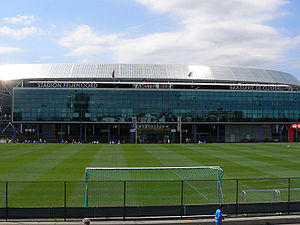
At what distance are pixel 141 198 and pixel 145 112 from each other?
7288 cm

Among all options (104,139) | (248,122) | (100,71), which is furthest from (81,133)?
(248,122)

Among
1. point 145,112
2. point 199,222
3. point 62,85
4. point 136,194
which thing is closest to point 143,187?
point 136,194

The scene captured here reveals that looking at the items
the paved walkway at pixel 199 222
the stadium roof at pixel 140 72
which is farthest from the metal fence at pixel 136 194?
the stadium roof at pixel 140 72

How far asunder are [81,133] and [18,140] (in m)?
16.6

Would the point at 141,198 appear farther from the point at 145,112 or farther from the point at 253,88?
the point at 253,88

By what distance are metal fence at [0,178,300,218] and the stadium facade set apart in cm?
6651

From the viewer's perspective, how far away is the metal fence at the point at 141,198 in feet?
54.9

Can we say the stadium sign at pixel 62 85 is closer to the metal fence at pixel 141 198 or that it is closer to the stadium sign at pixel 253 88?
the stadium sign at pixel 253 88

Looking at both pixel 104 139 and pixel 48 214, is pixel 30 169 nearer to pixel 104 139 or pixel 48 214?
pixel 48 214

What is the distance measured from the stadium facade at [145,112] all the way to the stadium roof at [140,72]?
2857 millimetres

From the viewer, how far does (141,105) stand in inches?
3654

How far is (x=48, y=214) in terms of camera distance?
16.4 m

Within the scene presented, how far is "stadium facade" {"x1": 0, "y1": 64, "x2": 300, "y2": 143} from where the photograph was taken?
91500 millimetres

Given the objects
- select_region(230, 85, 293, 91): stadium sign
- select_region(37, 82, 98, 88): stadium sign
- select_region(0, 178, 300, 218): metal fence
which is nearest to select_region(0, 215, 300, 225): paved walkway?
select_region(0, 178, 300, 218): metal fence
